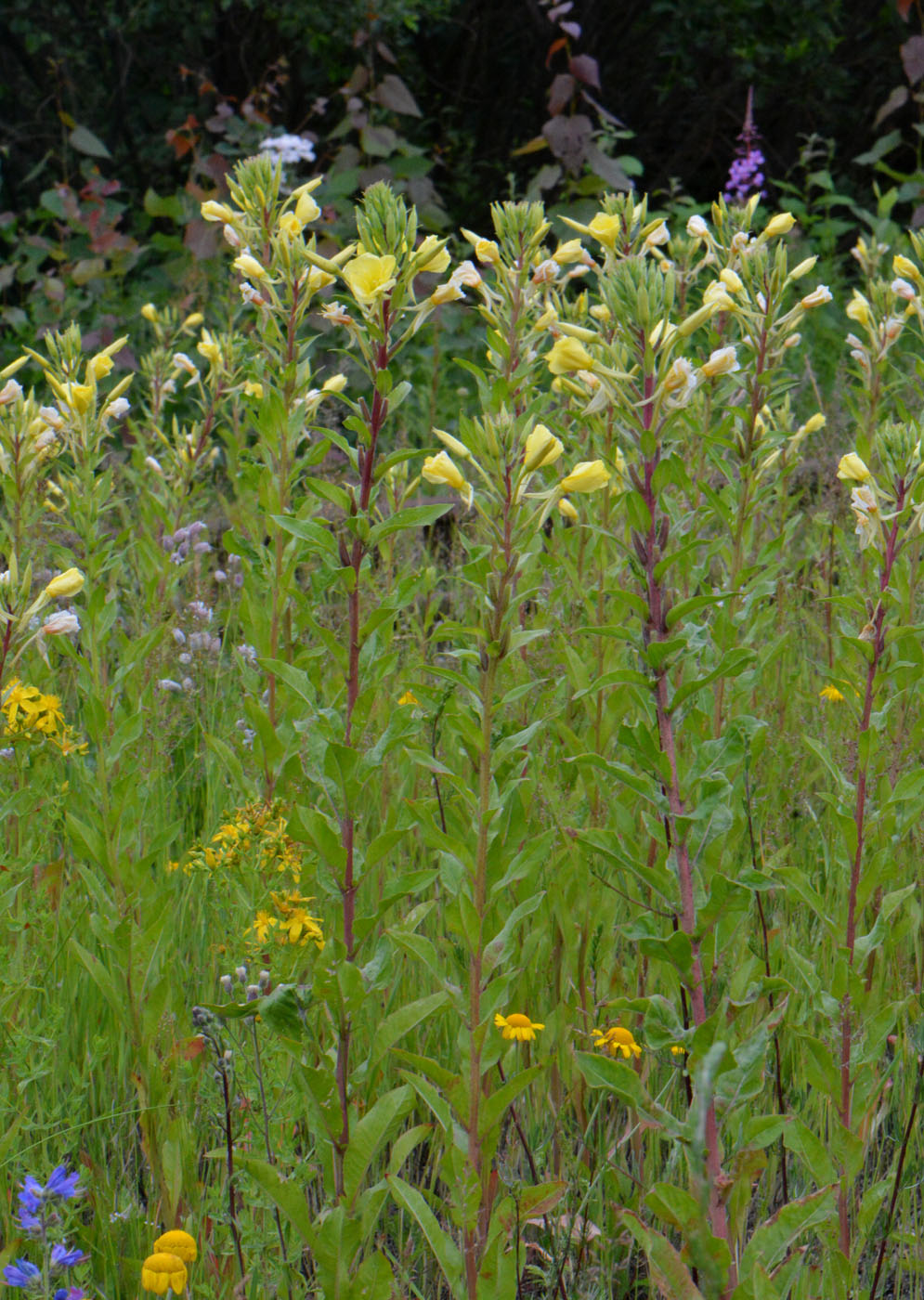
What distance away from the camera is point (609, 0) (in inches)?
307

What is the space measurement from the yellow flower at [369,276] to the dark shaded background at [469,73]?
561 cm

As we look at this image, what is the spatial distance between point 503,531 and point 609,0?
751 centimetres

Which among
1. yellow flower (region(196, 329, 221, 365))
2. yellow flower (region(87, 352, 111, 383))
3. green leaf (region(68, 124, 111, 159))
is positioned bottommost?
yellow flower (region(87, 352, 111, 383))

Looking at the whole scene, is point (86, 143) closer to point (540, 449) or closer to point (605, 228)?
point (605, 228)

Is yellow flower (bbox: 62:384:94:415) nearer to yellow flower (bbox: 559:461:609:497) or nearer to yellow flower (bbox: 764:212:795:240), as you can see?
yellow flower (bbox: 559:461:609:497)

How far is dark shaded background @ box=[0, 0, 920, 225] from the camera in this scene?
7035mm

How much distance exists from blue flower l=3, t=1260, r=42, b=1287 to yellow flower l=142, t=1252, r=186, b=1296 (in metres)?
0.12

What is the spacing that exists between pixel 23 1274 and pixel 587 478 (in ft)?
3.85

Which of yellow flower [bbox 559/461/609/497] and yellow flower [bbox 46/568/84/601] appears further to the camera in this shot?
yellow flower [bbox 46/568/84/601]

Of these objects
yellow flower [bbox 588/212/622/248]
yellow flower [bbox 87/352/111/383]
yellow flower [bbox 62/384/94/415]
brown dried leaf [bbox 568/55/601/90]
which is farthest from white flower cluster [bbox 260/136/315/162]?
yellow flower [bbox 588/212/622/248]

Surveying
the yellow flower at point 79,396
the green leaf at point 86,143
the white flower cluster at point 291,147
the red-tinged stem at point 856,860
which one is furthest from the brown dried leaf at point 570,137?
the red-tinged stem at point 856,860

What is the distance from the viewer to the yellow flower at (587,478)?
155 cm

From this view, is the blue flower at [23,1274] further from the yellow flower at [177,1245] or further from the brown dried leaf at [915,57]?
the brown dried leaf at [915,57]

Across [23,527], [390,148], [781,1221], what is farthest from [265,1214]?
[390,148]
